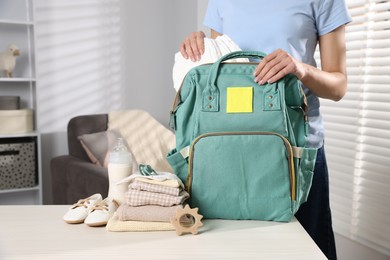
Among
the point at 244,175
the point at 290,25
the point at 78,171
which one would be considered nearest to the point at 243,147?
the point at 244,175

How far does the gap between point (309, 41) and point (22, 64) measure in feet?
8.07

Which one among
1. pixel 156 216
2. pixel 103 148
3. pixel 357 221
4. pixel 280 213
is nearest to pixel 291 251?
pixel 280 213

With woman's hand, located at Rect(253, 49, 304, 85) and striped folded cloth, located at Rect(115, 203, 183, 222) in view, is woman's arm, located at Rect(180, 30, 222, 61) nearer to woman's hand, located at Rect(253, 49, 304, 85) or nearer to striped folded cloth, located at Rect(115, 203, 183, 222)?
woman's hand, located at Rect(253, 49, 304, 85)

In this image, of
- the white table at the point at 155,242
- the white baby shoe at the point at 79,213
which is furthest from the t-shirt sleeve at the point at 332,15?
the white baby shoe at the point at 79,213

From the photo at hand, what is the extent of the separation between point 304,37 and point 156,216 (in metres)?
0.65

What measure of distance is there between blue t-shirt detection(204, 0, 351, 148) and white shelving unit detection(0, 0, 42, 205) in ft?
6.85

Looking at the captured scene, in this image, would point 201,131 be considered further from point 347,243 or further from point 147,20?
point 147,20

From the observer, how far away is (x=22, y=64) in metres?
3.10

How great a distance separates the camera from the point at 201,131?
1001mm

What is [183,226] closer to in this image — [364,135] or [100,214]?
[100,214]

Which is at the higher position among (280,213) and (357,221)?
(280,213)

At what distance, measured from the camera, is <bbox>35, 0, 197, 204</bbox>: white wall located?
3.20 m

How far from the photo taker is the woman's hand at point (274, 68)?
97cm

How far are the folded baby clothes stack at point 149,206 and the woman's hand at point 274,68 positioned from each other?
0.31 m
